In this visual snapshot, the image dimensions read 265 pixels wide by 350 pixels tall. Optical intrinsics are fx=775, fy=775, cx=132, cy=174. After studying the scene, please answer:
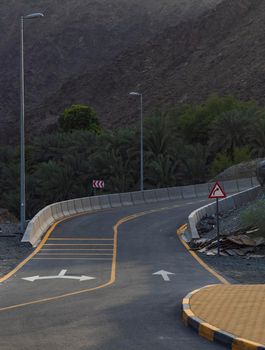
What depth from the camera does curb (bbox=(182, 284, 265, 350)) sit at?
31.7ft

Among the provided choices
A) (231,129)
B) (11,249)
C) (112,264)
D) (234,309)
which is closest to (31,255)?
(11,249)

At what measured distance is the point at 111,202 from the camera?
51781 mm

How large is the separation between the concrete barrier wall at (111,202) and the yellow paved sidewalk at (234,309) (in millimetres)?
16151

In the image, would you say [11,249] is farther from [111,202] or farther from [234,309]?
[111,202]

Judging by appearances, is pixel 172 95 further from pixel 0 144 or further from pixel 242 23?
pixel 0 144

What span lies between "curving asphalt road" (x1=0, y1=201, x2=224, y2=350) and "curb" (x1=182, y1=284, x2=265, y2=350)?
119mm

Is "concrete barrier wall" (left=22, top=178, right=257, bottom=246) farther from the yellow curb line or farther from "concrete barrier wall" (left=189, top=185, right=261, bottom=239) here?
the yellow curb line

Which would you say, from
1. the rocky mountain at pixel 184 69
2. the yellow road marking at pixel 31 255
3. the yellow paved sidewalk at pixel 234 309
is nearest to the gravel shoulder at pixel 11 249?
the yellow road marking at pixel 31 255

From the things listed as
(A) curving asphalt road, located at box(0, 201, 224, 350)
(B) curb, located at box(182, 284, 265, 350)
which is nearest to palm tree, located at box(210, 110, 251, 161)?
(A) curving asphalt road, located at box(0, 201, 224, 350)

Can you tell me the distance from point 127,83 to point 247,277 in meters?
144

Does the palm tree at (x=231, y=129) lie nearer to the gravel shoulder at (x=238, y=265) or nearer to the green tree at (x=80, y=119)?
the green tree at (x=80, y=119)

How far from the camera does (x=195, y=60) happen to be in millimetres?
146500

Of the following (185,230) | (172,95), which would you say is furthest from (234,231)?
(172,95)

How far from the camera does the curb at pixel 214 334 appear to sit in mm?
9656
